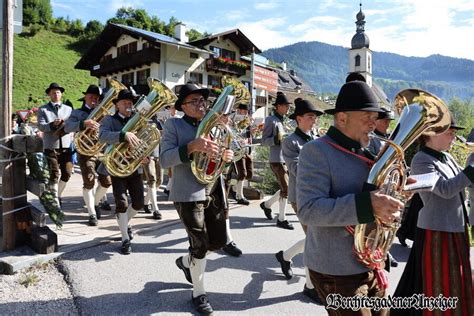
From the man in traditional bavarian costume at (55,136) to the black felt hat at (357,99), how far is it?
5.81 meters

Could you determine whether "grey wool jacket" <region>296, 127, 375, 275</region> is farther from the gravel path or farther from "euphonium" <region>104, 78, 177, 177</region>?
"euphonium" <region>104, 78, 177, 177</region>

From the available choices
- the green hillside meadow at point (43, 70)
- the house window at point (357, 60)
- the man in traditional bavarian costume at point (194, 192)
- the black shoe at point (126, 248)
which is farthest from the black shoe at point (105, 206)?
the house window at point (357, 60)

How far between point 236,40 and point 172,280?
32.3m

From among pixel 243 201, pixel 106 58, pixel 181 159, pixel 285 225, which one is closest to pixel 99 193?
pixel 243 201

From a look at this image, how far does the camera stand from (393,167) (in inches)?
83.1

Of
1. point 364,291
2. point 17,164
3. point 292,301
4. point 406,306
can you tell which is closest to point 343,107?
point 364,291

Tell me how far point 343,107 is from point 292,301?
249cm

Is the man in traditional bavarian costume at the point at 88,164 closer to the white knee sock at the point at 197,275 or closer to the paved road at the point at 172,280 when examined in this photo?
the paved road at the point at 172,280

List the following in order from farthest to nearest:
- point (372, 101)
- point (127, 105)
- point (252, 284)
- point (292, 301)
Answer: point (127, 105)
point (252, 284)
point (292, 301)
point (372, 101)

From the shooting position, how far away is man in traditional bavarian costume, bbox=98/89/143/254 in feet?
16.7

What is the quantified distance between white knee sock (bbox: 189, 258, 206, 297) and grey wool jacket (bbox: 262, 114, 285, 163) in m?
3.34

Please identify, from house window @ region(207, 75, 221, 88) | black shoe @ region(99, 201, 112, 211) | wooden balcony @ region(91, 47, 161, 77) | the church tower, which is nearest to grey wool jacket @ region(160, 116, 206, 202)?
black shoe @ region(99, 201, 112, 211)

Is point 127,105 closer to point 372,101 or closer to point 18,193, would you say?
point 18,193

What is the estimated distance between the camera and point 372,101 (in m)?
2.20
